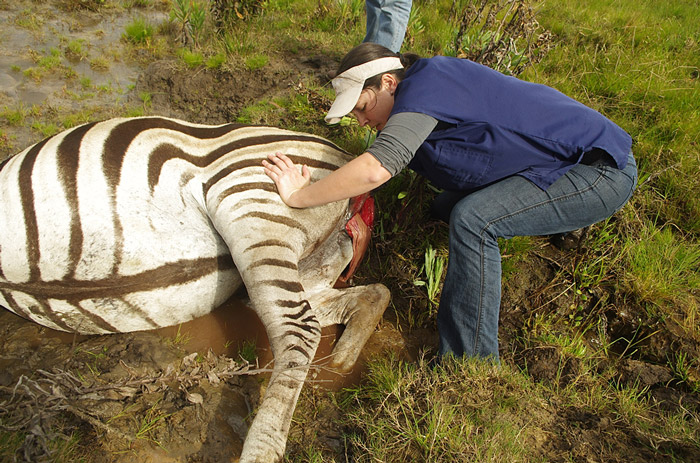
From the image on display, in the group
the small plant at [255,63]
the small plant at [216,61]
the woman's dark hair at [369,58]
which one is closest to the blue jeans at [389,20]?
the small plant at [255,63]

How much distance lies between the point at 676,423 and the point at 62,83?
17.0 feet

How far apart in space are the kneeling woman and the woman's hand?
10cm

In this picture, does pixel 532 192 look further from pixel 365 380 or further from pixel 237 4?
pixel 237 4

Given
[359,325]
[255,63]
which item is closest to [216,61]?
[255,63]

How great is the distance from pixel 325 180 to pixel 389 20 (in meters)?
2.27

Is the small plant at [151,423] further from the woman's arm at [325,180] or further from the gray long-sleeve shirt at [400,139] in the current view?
the gray long-sleeve shirt at [400,139]

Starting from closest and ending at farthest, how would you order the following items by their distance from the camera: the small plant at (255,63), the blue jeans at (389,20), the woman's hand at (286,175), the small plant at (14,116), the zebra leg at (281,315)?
the zebra leg at (281,315)
the woman's hand at (286,175)
the small plant at (14,116)
the blue jeans at (389,20)
the small plant at (255,63)

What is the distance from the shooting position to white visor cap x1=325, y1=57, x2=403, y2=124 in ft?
7.25

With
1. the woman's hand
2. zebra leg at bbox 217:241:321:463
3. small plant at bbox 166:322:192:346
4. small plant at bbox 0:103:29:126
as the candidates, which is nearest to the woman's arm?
the woman's hand

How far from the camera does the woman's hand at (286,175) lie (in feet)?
7.76

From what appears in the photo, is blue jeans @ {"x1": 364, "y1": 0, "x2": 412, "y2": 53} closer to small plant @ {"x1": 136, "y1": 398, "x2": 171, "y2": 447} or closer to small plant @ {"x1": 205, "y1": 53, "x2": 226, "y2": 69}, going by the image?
small plant @ {"x1": 205, "y1": 53, "x2": 226, "y2": 69}

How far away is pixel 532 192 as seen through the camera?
7.13 ft

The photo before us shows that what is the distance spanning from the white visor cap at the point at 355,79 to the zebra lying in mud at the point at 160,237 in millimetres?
430

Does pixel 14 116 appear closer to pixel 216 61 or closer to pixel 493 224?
pixel 216 61
